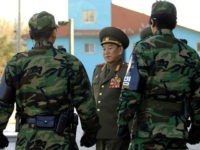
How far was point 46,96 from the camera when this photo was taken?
16.4 feet

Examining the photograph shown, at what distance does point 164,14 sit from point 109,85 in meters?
1.46

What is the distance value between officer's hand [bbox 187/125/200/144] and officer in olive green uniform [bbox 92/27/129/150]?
104 centimetres

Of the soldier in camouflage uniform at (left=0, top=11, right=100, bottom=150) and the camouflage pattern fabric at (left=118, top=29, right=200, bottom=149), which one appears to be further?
the soldier in camouflage uniform at (left=0, top=11, right=100, bottom=150)

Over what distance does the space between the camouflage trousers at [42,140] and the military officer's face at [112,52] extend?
1.46 metres

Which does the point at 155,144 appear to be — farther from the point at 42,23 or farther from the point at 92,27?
the point at 92,27

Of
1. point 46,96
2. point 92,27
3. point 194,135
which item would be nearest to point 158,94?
point 194,135

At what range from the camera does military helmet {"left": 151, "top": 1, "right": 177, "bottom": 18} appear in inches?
197

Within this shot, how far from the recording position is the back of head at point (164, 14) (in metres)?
5.00

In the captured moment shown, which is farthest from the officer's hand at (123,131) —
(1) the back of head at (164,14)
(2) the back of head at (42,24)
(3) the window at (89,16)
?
(3) the window at (89,16)

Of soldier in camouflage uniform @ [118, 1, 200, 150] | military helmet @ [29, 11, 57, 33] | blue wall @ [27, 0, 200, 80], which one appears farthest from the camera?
blue wall @ [27, 0, 200, 80]

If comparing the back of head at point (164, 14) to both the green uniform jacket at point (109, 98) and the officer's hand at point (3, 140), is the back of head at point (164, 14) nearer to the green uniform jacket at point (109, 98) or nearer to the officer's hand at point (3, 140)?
the green uniform jacket at point (109, 98)

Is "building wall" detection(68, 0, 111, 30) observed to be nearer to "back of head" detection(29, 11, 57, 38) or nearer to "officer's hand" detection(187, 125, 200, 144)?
"back of head" detection(29, 11, 57, 38)

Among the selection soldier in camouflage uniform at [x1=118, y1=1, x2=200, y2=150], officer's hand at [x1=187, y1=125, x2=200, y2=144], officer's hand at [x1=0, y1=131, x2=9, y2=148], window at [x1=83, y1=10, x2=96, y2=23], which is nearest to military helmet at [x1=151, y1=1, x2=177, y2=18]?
soldier in camouflage uniform at [x1=118, y1=1, x2=200, y2=150]

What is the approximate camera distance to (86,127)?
16.7 ft
